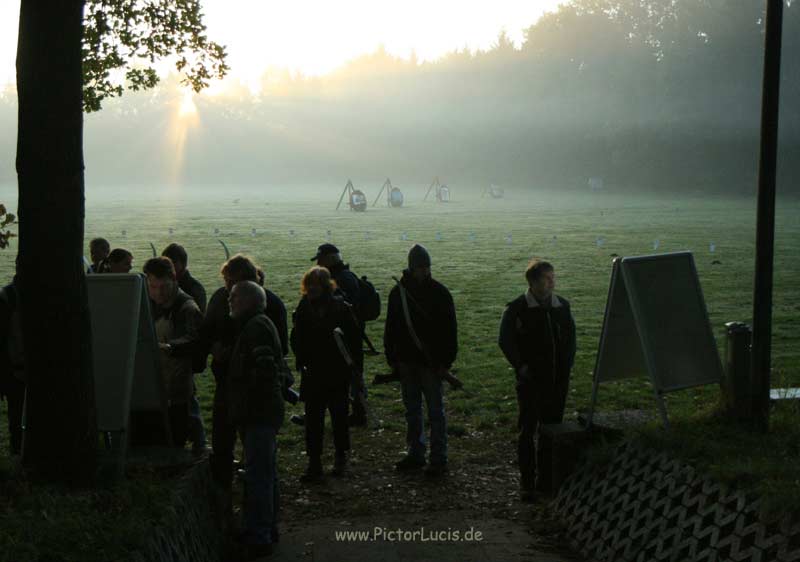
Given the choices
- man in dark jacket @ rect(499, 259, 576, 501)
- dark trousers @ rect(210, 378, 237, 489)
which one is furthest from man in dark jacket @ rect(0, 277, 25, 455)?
man in dark jacket @ rect(499, 259, 576, 501)

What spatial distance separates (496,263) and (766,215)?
20531 millimetres

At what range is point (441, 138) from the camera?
104 metres

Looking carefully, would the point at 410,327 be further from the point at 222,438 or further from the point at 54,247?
the point at 54,247

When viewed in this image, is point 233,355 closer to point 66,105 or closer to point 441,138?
point 66,105

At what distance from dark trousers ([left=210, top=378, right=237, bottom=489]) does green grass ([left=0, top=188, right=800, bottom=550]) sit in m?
0.64

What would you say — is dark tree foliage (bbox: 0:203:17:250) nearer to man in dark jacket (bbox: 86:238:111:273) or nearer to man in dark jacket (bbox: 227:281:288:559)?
man in dark jacket (bbox: 86:238:111:273)

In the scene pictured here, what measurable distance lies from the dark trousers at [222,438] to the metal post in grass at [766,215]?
12.4 ft

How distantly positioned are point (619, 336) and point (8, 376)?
16.0 ft

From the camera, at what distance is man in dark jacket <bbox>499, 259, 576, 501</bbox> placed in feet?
24.7

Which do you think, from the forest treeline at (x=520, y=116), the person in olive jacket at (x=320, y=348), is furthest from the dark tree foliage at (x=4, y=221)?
the forest treeline at (x=520, y=116)

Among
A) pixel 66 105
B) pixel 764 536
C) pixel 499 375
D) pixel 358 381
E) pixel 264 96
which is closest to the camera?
pixel 764 536

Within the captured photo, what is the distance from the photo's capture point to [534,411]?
7.70 m

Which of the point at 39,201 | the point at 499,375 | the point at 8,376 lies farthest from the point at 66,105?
the point at 499,375

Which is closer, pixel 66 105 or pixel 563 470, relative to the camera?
pixel 66 105
